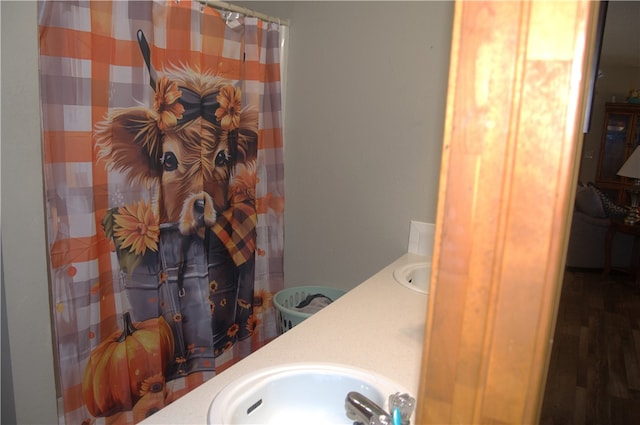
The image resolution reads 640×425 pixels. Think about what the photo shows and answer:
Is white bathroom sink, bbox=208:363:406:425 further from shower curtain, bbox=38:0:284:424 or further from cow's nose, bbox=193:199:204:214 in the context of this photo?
cow's nose, bbox=193:199:204:214

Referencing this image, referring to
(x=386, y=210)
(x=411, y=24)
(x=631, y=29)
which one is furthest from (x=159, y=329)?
(x=631, y=29)

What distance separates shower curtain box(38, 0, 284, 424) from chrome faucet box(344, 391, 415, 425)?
105cm

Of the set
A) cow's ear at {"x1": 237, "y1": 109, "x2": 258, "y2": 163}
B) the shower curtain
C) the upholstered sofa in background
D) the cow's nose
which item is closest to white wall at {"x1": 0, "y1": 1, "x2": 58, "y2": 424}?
the shower curtain

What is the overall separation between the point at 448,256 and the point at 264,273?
195 centimetres

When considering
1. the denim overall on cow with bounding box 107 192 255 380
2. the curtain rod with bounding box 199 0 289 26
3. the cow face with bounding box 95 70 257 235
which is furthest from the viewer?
the curtain rod with bounding box 199 0 289 26

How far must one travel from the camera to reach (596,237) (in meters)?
1.23

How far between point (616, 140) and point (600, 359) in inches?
23.8

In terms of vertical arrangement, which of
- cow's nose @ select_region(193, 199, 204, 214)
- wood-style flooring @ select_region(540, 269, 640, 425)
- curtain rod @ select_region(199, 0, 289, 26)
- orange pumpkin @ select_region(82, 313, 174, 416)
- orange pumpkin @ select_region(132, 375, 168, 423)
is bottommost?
orange pumpkin @ select_region(132, 375, 168, 423)

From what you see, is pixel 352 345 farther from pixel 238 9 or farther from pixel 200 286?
pixel 238 9

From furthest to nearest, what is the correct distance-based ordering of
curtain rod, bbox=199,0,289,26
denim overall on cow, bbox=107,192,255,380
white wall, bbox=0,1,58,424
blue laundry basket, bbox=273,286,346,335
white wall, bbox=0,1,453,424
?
blue laundry basket, bbox=273,286,346,335
white wall, bbox=0,1,453,424
curtain rod, bbox=199,0,289,26
denim overall on cow, bbox=107,192,255,380
white wall, bbox=0,1,58,424

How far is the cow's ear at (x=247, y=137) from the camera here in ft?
6.40

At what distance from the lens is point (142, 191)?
5.16ft

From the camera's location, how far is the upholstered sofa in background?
978 mm

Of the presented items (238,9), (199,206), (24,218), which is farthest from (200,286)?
(238,9)
